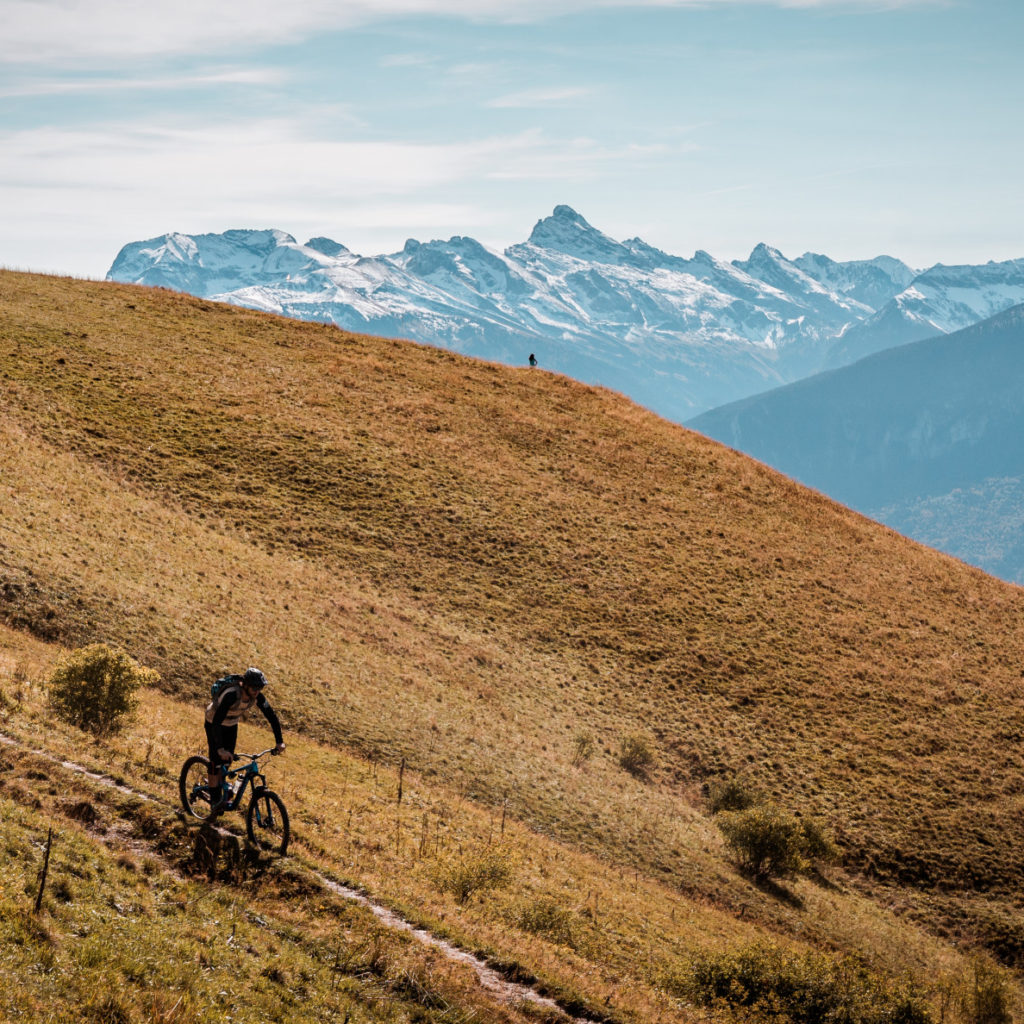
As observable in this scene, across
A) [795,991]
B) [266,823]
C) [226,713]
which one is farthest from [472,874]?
[795,991]

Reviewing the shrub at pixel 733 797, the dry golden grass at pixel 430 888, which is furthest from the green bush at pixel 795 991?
the shrub at pixel 733 797

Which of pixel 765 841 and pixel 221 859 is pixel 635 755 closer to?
pixel 765 841

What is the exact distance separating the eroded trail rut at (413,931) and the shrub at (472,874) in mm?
3289

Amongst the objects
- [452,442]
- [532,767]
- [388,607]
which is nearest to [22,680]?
[532,767]

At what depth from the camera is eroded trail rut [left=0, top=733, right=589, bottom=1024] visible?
15.6 m

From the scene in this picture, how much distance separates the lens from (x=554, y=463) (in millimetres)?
64250

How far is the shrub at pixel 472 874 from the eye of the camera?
20.1m

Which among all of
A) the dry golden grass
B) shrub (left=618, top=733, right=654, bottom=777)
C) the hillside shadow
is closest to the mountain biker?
the hillside shadow

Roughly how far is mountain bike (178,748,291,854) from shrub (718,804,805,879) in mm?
20365

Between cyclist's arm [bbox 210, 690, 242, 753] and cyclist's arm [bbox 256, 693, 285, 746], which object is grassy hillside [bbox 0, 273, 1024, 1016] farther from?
cyclist's arm [bbox 210, 690, 242, 753]

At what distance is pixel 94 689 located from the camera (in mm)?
23062

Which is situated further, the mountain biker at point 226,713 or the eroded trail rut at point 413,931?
the mountain biker at point 226,713

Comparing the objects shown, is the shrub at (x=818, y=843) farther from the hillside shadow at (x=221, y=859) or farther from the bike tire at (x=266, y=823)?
the hillside shadow at (x=221, y=859)

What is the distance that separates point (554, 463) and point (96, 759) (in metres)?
47.6
